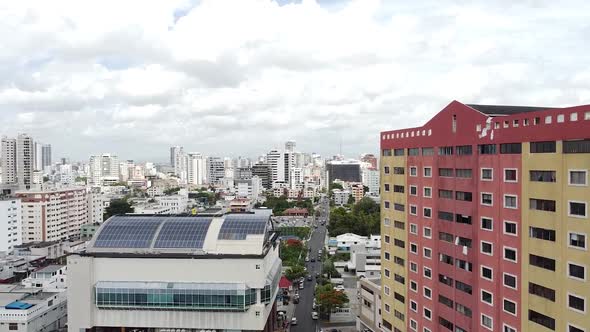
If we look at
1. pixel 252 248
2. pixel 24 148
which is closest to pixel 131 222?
pixel 252 248

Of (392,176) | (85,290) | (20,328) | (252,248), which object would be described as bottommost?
(20,328)

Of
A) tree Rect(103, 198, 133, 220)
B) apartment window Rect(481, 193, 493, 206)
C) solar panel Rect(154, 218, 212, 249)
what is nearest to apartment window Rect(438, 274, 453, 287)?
apartment window Rect(481, 193, 493, 206)

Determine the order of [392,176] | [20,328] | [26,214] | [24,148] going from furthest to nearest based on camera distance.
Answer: [24,148] → [26,214] → [20,328] → [392,176]

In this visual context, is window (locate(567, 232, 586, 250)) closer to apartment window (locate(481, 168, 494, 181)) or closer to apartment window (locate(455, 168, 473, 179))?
apartment window (locate(481, 168, 494, 181))

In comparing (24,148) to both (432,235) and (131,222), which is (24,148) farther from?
(432,235)

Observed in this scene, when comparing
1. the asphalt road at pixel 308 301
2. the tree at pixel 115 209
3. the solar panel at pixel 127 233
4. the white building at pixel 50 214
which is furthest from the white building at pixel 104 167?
the solar panel at pixel 127 233

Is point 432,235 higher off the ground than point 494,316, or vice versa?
point 432,235

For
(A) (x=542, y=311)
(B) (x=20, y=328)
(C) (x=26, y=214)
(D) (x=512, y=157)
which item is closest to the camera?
(A) (x=542, y=311)
